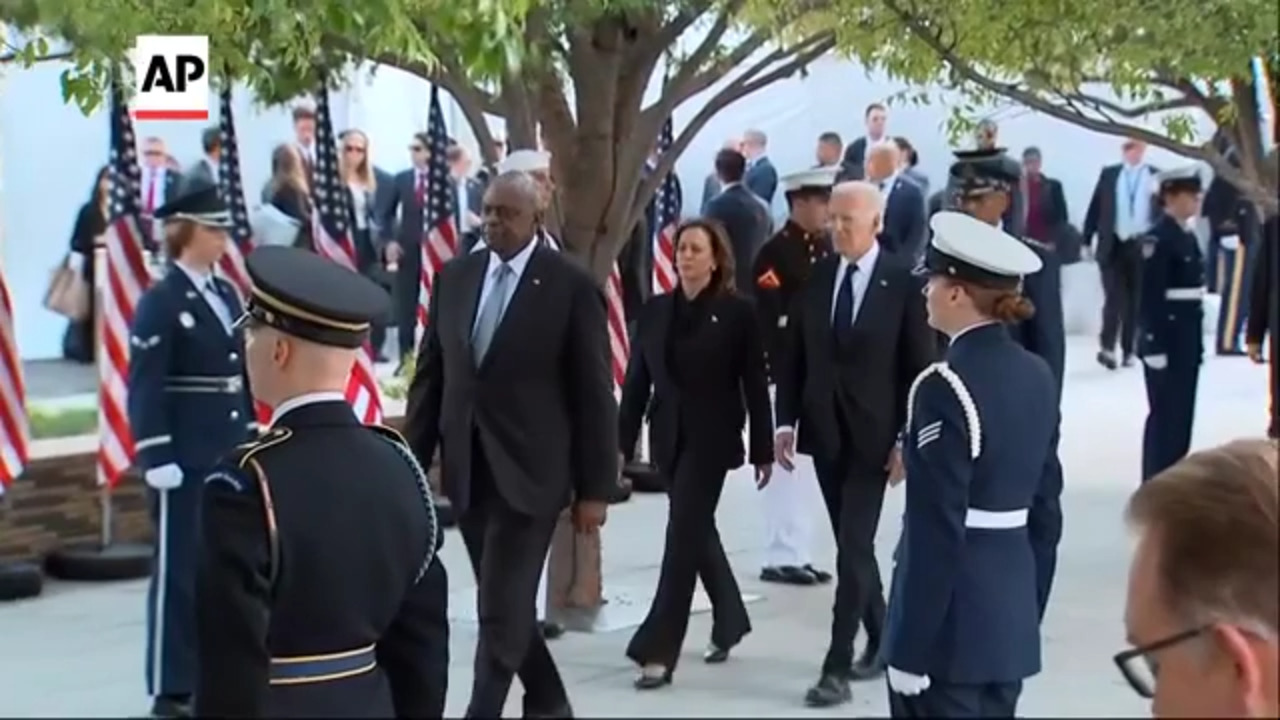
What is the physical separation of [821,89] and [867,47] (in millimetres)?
14710

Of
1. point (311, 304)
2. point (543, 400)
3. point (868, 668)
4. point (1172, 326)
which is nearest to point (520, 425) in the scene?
point (543, 400)

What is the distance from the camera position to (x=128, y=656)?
834cm

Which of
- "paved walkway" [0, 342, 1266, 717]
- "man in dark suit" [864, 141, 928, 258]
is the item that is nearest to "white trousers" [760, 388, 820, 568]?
"paved walkway" [0, 342, 1266, 717]

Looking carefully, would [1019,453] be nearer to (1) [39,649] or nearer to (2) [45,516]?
(1) [39,649]

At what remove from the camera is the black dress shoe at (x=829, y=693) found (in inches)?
292

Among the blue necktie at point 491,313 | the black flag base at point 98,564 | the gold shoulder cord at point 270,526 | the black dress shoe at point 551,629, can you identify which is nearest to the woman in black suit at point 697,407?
the black dress shoe at point 551,629

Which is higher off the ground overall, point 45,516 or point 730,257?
point 730,257

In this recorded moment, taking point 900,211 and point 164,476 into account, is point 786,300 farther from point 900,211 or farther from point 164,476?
point 900,211

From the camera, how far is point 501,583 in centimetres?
670

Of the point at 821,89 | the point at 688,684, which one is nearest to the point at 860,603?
the point at 688,684

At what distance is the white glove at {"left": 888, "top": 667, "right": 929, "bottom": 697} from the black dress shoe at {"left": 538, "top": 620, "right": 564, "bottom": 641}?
3800mm

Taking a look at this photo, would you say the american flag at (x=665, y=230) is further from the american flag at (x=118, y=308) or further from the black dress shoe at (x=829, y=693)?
the black dress shoe at (x=829, y=693)

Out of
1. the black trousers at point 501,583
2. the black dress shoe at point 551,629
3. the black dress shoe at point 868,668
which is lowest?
the black dress shoe at point 551,629

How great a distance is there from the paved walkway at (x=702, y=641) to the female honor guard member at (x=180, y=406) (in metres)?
0.25
